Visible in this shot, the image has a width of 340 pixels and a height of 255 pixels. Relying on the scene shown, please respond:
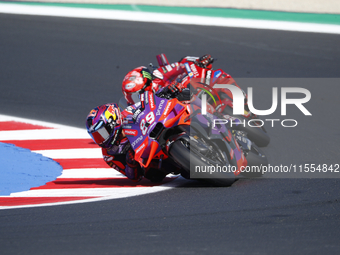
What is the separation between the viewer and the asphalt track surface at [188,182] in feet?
13.2

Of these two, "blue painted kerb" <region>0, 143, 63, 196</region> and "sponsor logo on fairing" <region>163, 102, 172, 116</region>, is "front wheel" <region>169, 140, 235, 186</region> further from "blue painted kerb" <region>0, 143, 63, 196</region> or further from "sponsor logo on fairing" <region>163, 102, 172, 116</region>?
"blue painted kerb" <region>0, 143, 63, 196</region>

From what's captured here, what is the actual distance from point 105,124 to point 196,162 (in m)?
1.13

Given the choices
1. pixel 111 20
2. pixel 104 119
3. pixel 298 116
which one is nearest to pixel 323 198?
pixel 104 119

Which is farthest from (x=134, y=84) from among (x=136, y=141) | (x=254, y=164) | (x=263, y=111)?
(x=263, y=111)

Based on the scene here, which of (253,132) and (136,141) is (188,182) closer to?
(136,141)

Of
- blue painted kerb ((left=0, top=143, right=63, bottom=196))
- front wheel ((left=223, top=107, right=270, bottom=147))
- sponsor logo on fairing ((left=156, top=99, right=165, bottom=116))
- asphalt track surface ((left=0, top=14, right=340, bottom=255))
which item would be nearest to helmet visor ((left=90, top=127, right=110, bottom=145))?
sponsor logo on fairing ((left=156, top=99, right=165, bottom=116))

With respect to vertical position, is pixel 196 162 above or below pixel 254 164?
above

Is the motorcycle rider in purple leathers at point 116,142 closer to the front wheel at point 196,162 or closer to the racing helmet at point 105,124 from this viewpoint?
the racing helmet at point 105,124

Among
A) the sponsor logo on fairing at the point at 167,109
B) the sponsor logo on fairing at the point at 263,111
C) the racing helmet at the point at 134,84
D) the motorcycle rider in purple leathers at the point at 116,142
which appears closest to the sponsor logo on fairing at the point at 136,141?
the motorcycle rider in purple leathers at the point at 116,142

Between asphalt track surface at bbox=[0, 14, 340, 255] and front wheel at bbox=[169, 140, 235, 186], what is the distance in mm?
119

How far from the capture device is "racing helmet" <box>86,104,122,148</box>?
5.75m

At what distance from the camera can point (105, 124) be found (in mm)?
5750

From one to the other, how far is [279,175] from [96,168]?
2.43 metres

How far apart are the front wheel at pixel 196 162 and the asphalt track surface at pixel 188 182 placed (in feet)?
0.39
